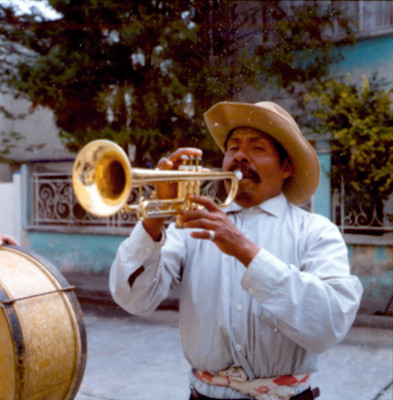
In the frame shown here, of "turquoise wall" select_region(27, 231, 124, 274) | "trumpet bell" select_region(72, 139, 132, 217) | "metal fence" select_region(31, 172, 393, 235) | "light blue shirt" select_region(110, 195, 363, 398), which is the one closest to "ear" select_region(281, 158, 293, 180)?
"light blue shirt" select_region(110, 195, 363, 398)

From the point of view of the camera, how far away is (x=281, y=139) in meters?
1.95

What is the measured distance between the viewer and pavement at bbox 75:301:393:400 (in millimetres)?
4215

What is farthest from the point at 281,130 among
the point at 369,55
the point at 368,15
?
the point at 368,15

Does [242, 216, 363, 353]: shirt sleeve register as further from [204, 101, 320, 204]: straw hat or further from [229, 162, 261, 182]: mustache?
[204, 101, 320, 204]: straw hat

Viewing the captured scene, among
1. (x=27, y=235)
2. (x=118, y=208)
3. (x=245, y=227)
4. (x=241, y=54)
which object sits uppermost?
(x=241, y=54)

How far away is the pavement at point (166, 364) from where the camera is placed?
421cm

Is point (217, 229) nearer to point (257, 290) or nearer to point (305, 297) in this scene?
point (257, 290)

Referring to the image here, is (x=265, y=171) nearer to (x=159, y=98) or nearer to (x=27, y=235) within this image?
(x=159, y=98)

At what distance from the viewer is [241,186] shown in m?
1.88

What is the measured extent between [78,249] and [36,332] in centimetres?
662

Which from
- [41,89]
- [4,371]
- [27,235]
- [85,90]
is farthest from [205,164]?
[27,235]

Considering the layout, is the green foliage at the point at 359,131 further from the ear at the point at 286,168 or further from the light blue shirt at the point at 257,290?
the light blue shirt at the point at 257,290

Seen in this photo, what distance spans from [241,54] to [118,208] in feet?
6.20

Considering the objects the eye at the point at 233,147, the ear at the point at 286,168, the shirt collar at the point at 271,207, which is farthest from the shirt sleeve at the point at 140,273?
the ear at the point at 286,168
